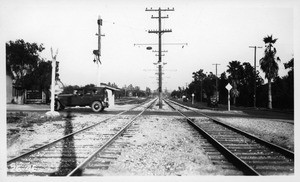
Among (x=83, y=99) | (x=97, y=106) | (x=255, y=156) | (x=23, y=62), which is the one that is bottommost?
(x=255, y=156)

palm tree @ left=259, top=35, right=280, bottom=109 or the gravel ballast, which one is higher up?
palm tree @ left=259, top=35, right=280, bottom=109

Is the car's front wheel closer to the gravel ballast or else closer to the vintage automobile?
the vintage automobile

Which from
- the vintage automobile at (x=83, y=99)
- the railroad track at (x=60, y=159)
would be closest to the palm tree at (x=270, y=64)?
the vintage automobile at (x=83, y=99)

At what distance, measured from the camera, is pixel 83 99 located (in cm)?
1781

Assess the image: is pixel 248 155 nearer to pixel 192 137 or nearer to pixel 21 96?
pixel 192 137

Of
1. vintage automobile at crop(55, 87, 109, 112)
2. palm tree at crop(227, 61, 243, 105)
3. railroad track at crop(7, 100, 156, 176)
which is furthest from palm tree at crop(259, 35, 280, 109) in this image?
railroad track at crop(7, 100, 156, 176)

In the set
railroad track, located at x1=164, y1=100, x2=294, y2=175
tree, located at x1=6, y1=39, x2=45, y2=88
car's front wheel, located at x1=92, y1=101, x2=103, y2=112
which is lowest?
railroad track, located at x1=164, y1=100, x2=294, y2=175

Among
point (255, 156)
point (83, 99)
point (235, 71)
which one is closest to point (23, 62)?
point (83, 99)

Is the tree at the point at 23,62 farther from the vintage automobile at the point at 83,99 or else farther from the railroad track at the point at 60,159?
the railroad track at the point at 60,159

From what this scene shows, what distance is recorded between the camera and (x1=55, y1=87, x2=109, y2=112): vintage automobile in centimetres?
1766

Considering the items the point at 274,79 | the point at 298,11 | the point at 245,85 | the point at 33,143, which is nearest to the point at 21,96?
the point at 33,143

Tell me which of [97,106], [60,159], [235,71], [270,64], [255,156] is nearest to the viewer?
[60,159]

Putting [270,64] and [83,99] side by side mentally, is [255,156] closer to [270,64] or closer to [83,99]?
[83,99]

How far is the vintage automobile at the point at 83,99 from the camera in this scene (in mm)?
17656
